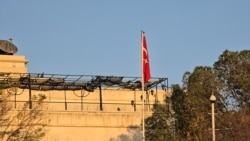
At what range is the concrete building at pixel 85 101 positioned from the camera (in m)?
53.7

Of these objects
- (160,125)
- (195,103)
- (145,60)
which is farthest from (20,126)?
(195,103)

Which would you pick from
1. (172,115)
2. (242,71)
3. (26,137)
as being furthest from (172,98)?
(26,137)

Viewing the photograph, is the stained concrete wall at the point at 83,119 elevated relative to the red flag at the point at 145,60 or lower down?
lower down

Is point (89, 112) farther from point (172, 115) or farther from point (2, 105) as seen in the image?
point (2, 105)

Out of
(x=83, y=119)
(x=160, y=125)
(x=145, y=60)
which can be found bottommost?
(x=160, y=125)

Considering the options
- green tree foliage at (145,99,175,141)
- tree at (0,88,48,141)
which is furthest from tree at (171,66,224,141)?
tree at (0,88,48,141)

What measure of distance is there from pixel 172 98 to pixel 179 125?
2146 mm

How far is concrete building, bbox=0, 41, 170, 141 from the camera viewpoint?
5369cm

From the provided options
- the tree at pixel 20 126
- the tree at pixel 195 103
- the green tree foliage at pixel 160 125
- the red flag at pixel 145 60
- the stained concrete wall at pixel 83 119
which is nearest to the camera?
the tree at pixel 20 126

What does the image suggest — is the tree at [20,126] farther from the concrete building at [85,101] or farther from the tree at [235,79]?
the tree at [235,79]

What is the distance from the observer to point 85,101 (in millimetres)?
61562

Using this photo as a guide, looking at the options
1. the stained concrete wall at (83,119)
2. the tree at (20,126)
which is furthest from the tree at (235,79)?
the tree at (20,126)

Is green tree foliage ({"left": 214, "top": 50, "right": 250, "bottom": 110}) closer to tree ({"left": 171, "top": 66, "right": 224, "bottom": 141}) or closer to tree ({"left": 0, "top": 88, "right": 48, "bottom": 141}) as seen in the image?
tree ({"left": 171, "top": 66, "right": 224, "bottom": 141})

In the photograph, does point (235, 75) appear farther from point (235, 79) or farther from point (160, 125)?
point (160, 125)
